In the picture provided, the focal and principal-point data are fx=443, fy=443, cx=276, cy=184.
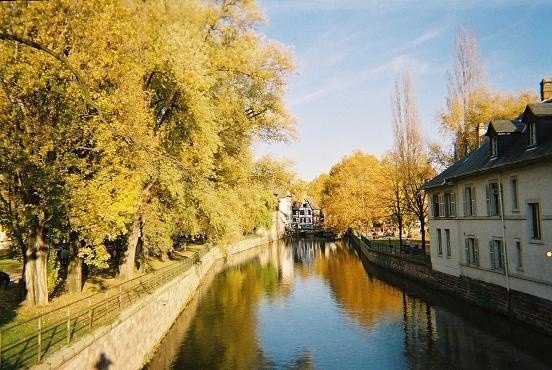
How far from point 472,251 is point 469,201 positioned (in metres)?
3.19

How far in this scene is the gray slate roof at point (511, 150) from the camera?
2072 cm

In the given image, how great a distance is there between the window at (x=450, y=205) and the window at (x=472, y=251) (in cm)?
302

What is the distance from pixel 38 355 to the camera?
10.8m

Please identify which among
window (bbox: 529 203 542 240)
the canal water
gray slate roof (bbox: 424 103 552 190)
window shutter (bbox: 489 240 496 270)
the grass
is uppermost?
gray slate roof (bbox: 424 103 552 190)

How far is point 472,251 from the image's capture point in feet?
92.2

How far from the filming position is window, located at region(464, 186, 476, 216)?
27816 mm

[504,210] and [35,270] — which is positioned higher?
[504,210]

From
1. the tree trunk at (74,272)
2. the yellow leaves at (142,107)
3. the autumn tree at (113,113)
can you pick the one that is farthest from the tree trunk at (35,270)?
the tree trunk at (74,272)

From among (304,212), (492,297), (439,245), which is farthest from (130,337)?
(304,212)

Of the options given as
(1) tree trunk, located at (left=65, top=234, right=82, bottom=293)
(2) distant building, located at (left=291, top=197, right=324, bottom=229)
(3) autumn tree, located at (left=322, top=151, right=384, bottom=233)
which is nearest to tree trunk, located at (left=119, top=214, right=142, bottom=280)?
(1) tree trunk, located at (left=65, top=234, right=82, bottom=293)

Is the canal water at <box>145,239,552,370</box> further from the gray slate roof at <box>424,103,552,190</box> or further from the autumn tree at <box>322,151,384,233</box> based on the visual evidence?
the autumn tree at <box>322,151,384,233</box>

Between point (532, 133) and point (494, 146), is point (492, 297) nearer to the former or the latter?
point (494, 146)

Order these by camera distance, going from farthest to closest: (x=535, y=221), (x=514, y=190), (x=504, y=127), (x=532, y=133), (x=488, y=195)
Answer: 1. (x=488, y=195)
2. (x=504, y=127)
3. (x=514, y=190)
4. (x=532, y=133)
5. (x=535, y=221)

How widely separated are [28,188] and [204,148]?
306 inches
